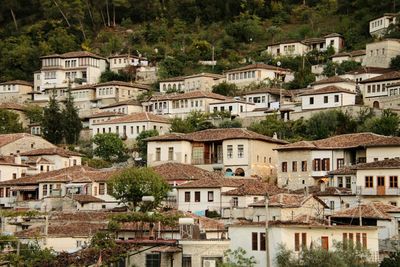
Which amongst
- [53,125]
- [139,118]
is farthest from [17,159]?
[53,125]

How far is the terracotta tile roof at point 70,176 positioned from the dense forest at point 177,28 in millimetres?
40428

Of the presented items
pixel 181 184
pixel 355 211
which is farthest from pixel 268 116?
pixel 355 211

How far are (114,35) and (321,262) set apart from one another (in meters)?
98.0

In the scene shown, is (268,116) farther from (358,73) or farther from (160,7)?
(160,7)

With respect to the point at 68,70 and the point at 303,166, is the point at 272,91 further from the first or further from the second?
the point at 68,70

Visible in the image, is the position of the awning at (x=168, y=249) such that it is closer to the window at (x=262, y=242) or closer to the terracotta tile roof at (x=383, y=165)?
the window at (x=262, y=242)

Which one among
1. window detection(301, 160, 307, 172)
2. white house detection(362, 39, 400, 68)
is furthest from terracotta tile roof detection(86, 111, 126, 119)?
window detection(301, 160, 307, 172)

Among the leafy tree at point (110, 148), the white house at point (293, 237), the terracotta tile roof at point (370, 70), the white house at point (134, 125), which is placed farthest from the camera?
the terracotta tile roof at point (370, 70)

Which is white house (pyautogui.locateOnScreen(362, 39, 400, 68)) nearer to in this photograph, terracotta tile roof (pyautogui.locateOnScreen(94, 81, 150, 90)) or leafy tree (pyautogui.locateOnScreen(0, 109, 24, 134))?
terracotta tile roof (pyautogui.locateOnScreen(94, 81, 150, 90))

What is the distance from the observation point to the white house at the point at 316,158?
67.5 metres

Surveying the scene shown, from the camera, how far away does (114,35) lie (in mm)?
134125

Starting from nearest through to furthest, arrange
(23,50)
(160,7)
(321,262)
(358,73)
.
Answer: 1. (321,262)
2. (358,73)
3. (23,50)
4. (160,7)

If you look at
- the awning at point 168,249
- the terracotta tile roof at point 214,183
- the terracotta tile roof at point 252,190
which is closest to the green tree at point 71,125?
the terracotta tile roof at point 214,183

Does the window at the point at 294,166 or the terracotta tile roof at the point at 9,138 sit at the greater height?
the terracotta tile roof at the point at 9,138
